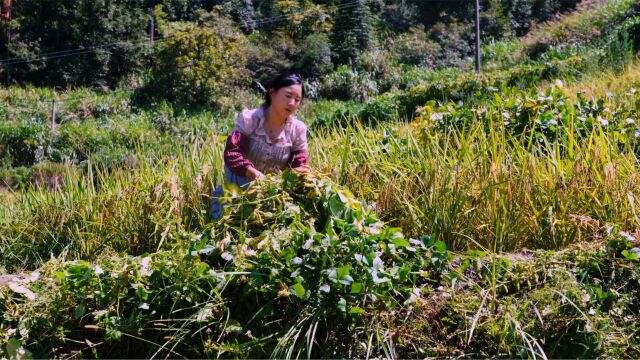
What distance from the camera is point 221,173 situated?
4.77 meters

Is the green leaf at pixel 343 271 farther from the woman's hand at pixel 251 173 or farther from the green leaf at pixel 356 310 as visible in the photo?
the woman's hand at pixel 251 173

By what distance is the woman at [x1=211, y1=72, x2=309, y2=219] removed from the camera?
404 centimetres

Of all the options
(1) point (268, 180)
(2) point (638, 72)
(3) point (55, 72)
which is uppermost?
(1) point (268, 180)

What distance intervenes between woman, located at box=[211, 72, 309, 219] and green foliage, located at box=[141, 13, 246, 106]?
20.5 m

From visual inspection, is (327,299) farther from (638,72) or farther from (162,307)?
(638,72)

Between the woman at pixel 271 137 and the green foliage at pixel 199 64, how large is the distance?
67.4ft

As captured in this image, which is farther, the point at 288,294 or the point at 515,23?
the point at 515,23

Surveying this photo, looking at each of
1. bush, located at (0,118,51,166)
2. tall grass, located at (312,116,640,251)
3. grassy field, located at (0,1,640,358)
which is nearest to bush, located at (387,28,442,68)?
bush, located at (0,118,51,166)

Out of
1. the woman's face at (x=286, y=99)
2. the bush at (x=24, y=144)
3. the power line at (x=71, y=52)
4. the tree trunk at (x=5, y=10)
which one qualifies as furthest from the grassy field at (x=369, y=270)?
the tree trunk at (x=5, y=10)

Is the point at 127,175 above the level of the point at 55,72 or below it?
above

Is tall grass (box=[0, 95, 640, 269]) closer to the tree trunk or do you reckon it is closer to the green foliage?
the green foliage

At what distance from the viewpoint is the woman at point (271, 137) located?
4.04m

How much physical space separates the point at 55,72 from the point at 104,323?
28.5m

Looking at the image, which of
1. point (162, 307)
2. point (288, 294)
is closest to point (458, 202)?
point (288, 294)
